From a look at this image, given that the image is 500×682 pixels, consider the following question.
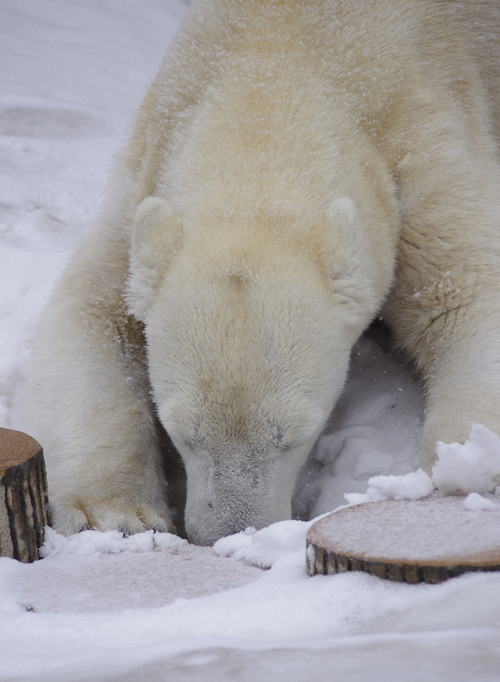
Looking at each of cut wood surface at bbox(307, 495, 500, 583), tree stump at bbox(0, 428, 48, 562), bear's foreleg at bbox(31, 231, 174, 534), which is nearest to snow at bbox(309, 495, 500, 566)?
cut wood surface at bbox(307, 495, 500, 583)

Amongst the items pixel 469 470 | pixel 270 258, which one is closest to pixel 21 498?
pixel 270 258

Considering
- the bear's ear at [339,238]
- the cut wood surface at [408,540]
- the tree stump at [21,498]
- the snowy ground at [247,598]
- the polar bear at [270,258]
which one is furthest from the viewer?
the bear's ear at [339,238]

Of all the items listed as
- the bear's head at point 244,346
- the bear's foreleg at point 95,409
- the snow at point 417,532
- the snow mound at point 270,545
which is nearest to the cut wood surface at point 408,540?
the snow at point 417,532

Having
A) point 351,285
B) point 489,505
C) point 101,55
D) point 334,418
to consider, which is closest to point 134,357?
point 334,418

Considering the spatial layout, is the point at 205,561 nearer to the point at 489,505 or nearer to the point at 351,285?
the point at 489,505

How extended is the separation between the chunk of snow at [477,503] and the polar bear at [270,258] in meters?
0.62

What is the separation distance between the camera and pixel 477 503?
1371 millimetres

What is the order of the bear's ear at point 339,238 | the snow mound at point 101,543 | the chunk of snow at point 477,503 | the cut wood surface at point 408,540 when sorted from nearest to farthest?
the cut wood surface at point 408,540, the chunk of snow at point 477,503, the snow mound at point 101,543, the bear's ear at point 339,238

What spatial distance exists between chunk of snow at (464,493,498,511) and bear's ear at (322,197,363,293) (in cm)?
84

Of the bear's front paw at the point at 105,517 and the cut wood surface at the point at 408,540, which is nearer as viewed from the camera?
the cut wood surface at the point at 408,540

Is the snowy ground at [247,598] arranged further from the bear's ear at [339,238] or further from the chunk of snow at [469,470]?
the bear's ear at [339,238]

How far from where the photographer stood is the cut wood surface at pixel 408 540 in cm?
112

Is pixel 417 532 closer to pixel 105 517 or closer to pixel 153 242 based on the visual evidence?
pixel 105 517

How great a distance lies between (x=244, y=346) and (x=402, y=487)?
0.58 m
